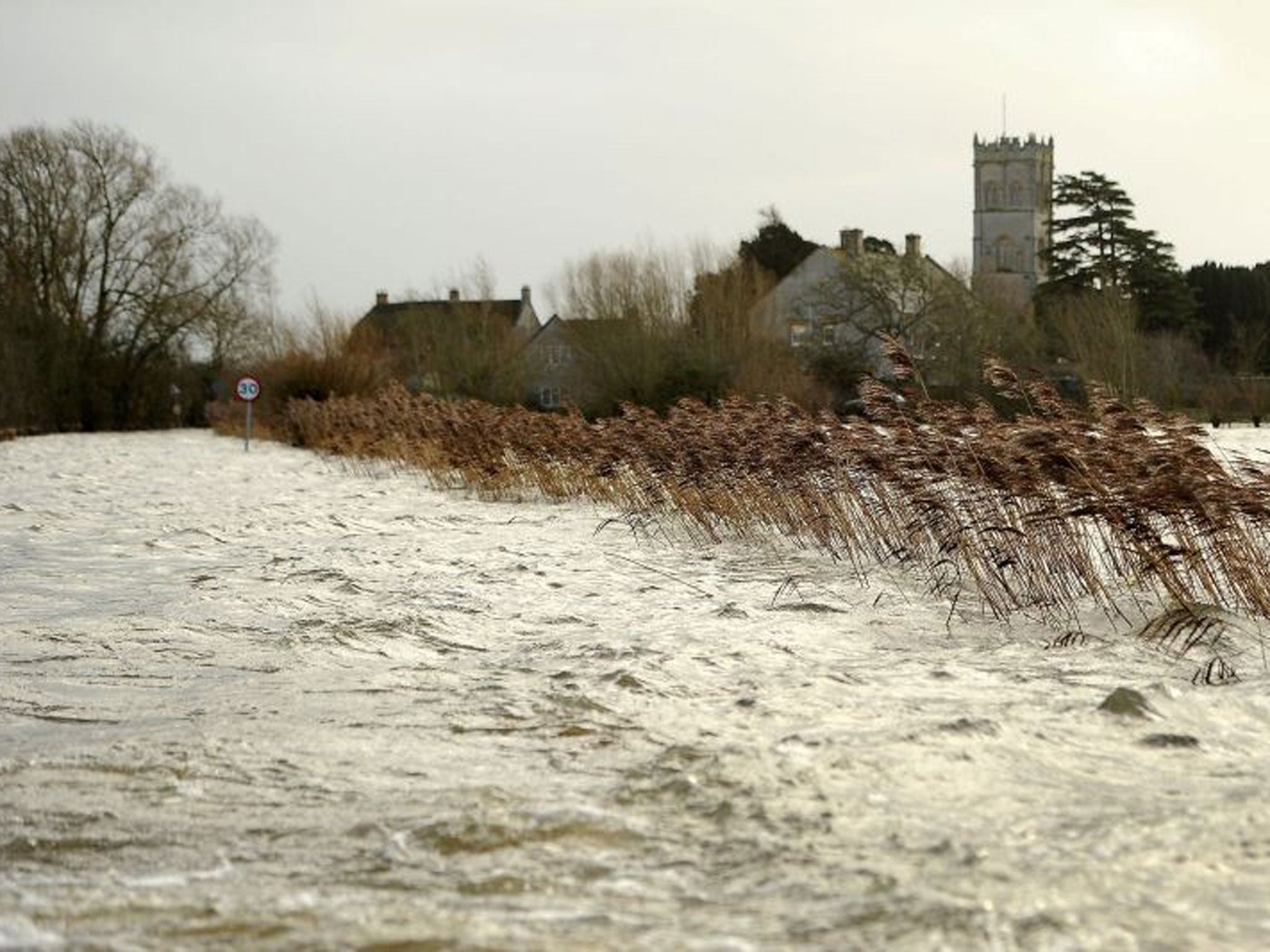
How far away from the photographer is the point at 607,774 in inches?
201

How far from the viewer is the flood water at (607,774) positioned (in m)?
3.74

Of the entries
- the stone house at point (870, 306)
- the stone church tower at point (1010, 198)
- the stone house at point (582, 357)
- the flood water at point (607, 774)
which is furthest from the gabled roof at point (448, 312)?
the stone church tower at point (1010, 198)

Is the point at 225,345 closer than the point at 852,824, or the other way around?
the point at 852,824

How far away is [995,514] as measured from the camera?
9.09 metres

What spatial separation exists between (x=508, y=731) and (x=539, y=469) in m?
12.2

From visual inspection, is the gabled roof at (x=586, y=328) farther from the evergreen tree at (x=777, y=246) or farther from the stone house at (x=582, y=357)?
the evergreen tree at (x=777, y=246)

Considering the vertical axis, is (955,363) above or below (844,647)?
above

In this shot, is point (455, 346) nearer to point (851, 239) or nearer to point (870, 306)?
point (870, 306)

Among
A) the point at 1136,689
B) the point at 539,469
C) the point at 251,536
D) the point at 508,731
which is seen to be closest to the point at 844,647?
the point at 1136,689

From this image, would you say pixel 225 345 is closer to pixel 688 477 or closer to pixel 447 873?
pixel 688 477

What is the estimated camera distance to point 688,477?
505 inches

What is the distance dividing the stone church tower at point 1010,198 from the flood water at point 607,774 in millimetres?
101054

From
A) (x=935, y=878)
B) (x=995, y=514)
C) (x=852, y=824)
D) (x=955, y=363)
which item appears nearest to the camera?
(x=935, y=878)

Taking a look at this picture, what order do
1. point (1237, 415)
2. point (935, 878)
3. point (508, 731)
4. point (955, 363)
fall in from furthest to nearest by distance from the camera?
point (1237, 415)
point (955, 363)
point (508, 731)
point (935, 878)
